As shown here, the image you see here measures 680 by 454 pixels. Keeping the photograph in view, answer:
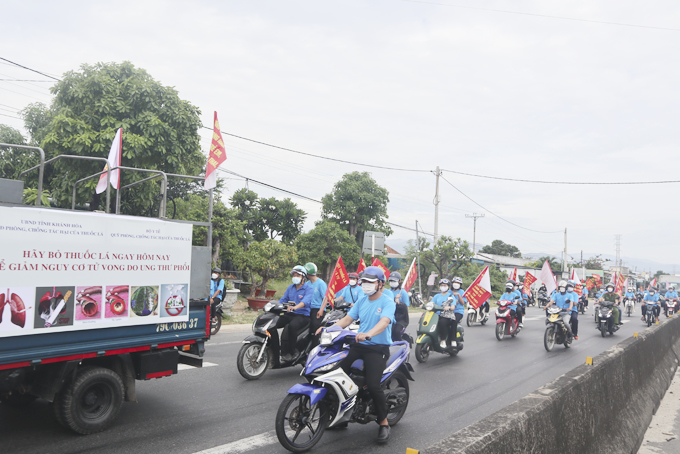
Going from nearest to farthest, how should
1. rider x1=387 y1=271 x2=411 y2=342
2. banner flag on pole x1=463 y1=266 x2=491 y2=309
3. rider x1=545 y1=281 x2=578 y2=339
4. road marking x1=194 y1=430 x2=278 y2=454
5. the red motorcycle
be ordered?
road marking x1=194 y1=430 x2=278 y2=454, rider x1=387 y1=271 x2=411 y2=342, rider x1=545 y1=281 x2=578 y2=339, banner flag on pole x1=463 y1=266 x2=491 y2=309, the red motorcycle

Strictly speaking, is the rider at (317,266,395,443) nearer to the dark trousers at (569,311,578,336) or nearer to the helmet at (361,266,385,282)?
the helmet at (361,266,385,282)

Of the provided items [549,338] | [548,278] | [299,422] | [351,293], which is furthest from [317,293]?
[548,278]

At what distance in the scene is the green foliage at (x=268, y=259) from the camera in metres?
18.6

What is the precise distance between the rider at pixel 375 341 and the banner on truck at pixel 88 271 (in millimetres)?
2066

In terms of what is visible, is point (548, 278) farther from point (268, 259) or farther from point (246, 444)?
point (246, 444)

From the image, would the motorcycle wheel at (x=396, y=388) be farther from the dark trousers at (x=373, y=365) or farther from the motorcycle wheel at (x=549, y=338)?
the motorcycle wheel at (x=549, y=338)

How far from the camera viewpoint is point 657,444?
6789 millimetres

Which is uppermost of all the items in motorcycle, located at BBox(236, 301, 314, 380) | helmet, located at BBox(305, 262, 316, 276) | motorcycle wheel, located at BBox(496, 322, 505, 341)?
helmet, located at BBox(305, 262, 316, 276)

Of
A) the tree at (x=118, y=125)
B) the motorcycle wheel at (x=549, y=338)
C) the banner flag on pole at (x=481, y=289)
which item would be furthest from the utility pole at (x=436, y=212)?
the tree at (x=118, y=125)

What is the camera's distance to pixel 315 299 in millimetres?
8164

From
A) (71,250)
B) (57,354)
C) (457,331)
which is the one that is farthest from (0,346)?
(457,331)

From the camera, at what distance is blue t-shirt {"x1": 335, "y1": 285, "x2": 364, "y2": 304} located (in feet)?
33.4

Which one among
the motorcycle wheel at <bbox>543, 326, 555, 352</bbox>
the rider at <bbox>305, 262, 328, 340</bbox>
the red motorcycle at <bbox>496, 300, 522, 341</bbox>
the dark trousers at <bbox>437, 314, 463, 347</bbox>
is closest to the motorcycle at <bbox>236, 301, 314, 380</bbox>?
the rider at <bbox>305, 262, 328, 340</bbox>

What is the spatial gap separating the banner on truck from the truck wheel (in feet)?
1.72
